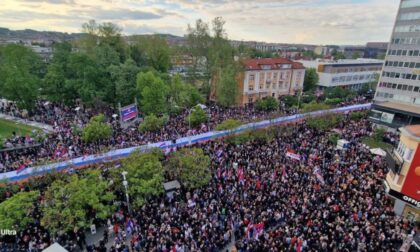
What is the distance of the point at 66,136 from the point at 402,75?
42.0 m

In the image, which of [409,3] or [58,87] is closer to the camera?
[409,3]

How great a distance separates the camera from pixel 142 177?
15570 mm

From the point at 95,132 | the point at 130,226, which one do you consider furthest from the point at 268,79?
the point at 130,226

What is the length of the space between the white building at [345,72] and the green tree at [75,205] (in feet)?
175

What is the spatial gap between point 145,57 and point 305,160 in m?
31.7

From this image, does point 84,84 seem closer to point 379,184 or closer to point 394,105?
point 379,184

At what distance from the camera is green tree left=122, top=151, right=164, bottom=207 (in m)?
14.5

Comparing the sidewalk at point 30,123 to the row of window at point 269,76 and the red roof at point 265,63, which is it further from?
the row of window at point 269,76

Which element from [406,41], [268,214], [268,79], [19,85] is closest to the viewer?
[268,214]

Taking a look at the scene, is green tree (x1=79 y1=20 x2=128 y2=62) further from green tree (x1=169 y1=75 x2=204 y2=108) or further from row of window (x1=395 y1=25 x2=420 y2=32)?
row of window (x1=395 y1=25 x2=420 y2=32)

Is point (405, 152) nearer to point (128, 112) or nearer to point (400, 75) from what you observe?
point (128, 112)

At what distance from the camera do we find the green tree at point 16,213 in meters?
11.7

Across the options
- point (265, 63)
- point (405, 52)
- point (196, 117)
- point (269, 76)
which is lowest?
point (196, 117)

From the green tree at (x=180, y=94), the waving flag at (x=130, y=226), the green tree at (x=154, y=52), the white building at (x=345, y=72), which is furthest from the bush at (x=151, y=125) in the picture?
the white building at (x=345, y=72)
